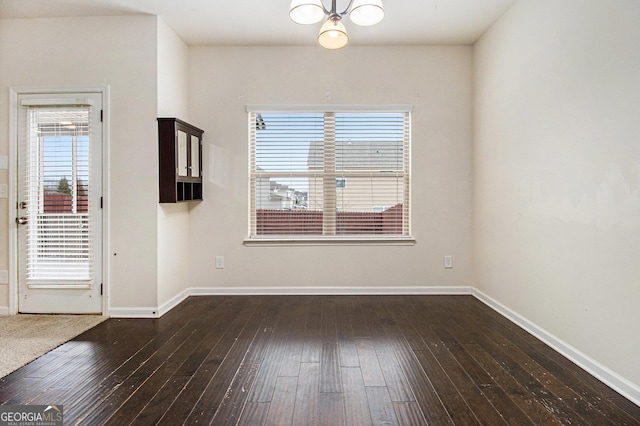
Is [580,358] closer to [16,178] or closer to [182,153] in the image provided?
[182,153]

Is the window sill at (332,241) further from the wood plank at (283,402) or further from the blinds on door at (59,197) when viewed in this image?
the wood plank at (283,402)

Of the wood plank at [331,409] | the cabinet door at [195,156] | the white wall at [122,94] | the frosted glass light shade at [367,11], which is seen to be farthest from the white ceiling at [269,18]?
the wood plank at [331,409]

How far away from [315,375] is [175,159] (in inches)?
91.9

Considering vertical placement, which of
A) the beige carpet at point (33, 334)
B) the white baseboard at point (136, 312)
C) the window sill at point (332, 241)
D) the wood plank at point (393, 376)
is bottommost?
the wood plank at point (393, 376)

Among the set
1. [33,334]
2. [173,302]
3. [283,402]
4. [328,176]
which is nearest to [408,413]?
[283,402]

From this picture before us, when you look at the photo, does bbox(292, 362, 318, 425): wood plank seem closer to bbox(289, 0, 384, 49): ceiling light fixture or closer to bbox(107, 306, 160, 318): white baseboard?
bbox(107, 306, 160, 318): white baseboard

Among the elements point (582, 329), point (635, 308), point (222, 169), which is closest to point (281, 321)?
point (222, 169)

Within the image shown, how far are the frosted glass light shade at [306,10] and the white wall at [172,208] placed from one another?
171 cm

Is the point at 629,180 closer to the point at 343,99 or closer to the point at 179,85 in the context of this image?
the point at 343,99

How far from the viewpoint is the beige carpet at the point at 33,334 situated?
2.63 metres

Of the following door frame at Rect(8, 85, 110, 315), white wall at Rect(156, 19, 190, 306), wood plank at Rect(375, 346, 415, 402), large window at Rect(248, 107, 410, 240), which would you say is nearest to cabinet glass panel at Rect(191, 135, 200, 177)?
white wall at Rect(156, 19, 190, 306)

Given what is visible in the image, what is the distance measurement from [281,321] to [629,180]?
2.70m

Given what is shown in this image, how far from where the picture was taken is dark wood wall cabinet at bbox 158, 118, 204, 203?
3.53 m

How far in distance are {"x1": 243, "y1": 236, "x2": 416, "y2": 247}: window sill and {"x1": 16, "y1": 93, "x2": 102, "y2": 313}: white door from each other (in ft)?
5.16
